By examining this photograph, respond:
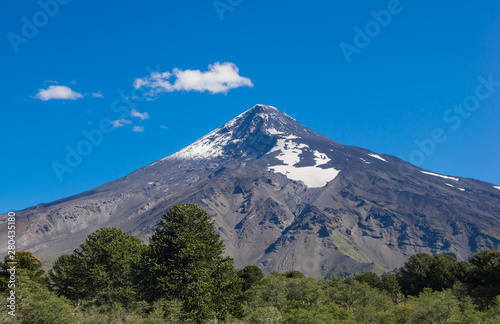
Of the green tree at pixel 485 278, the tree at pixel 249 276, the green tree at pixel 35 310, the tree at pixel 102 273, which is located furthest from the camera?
the tree at pixel 249 276

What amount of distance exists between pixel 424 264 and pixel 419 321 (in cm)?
4864

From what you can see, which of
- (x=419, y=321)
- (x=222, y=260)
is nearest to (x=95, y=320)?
(x=222, y=260)

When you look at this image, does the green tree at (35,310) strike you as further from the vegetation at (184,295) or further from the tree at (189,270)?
the tree at (189,270)

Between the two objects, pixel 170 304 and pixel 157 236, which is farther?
pixel 157 236

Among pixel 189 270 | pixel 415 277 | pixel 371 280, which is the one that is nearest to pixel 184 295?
pixel 189 270

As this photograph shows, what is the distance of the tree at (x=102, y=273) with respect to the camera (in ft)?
147

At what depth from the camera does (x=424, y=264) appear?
260ft

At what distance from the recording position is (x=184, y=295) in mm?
38500

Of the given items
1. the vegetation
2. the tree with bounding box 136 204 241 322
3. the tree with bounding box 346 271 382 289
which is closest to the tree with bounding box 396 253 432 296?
the tree with bounding box 346 271 382 289

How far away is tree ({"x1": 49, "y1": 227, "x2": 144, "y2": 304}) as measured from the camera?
1763 inches

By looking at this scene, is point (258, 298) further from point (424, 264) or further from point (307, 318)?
point (424, 264)

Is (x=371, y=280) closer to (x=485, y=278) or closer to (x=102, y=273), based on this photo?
(x=485, y=278)

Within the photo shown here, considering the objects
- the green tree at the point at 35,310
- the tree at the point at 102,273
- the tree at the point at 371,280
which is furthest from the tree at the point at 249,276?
the green tree at the point at 35,310

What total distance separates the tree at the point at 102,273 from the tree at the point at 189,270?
5.50 metres
